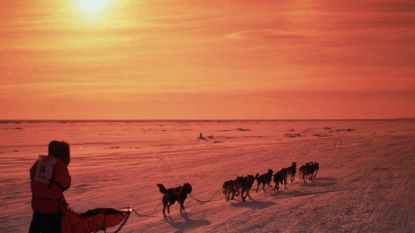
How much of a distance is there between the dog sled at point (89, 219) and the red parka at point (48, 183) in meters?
0.27

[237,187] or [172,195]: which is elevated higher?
[172,195]

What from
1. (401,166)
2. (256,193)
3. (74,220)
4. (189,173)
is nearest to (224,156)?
(189,173)

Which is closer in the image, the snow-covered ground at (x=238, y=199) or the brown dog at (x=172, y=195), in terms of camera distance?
the snow-covered ground at (x=238, y=199)

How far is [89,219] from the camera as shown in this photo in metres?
6.91

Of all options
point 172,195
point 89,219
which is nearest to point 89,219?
point 89,219

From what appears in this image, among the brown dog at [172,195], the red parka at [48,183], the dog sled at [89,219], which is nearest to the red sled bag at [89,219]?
the dog sled at [89,219]

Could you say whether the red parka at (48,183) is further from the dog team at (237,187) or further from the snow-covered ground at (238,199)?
the dog team at (237,187)

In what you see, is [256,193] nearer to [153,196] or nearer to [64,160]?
[153,196]

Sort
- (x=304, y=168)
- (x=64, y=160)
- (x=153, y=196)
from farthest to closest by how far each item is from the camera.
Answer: (x=304, y=168), (x=153, y=196), (x=64, y=160)

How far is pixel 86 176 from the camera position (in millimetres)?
19344

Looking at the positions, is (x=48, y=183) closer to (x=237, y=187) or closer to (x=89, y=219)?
(x=89, y=219)

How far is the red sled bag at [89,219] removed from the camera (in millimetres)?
6516

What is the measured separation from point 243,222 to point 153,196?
14.4ft

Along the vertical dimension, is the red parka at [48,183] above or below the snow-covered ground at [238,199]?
above
